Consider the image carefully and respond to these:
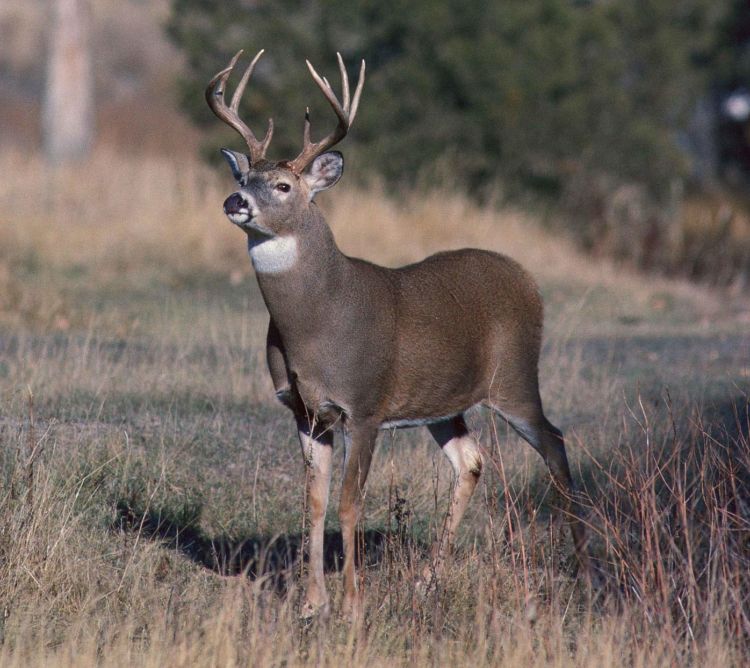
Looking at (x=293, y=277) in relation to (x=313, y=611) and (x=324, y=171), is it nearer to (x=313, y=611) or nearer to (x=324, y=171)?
(x=324, y=171)

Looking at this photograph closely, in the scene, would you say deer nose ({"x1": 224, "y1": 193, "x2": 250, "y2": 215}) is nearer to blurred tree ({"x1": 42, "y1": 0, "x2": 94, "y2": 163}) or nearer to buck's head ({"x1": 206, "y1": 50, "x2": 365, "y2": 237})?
buck's head ({"x1": 206, "y1": 50, "x2": 365, "y2": 237})

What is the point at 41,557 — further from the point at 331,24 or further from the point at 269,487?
the point at 331,24

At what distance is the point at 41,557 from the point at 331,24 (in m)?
14.2

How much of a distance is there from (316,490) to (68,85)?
667 inches

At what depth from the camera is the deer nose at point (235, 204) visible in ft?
19.0

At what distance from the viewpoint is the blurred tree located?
71.0 ft

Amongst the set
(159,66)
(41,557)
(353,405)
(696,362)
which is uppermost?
(353,405)

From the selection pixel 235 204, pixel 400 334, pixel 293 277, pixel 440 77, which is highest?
pixel 235 204

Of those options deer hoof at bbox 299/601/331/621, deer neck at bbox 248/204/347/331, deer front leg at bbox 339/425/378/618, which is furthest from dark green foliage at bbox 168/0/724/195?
deer hoof at bbox 299/601/331/621

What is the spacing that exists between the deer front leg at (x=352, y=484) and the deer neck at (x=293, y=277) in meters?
0.51

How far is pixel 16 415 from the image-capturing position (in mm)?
7348

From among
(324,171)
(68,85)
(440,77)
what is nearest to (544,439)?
(324,171)

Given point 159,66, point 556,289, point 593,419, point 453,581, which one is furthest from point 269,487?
point 159,66

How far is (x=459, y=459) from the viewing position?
284 inches
